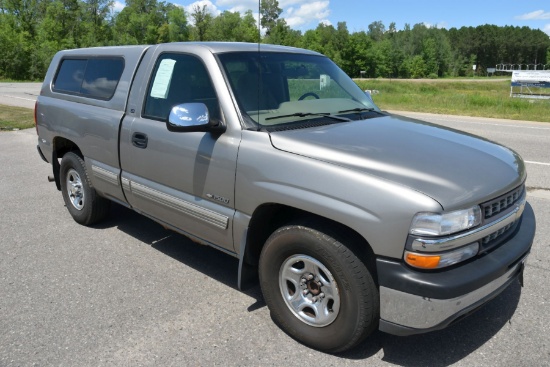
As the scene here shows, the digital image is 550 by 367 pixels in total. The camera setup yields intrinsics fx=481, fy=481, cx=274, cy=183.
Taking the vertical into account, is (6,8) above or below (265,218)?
above

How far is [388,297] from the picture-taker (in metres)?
2.49

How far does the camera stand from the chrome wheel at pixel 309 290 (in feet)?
9.12

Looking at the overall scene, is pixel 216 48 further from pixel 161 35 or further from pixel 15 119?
pixel 161 35

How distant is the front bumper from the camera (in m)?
2.39

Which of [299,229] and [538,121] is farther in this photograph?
[538,121]

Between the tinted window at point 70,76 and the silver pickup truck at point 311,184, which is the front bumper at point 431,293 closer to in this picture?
the silver pickup truck at point 311,184

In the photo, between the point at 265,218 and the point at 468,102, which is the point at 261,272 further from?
the point at 468,102

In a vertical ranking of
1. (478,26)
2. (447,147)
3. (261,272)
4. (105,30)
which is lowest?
(261,272)

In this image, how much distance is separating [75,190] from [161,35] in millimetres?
51454

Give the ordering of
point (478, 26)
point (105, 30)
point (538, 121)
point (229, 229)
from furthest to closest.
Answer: point (478, 26) < point (105, 30) < point (538, 121) < point (229, 229)

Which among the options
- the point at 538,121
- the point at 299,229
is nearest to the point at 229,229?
the point at 299,229

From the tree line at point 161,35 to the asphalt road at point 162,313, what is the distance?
93.7 inches

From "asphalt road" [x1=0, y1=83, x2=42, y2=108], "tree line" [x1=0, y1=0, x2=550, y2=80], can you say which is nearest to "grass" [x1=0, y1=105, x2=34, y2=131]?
"asphalt road" [x1=0, y1=83, x2=42, y2=108]

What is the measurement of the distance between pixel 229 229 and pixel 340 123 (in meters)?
1.07
